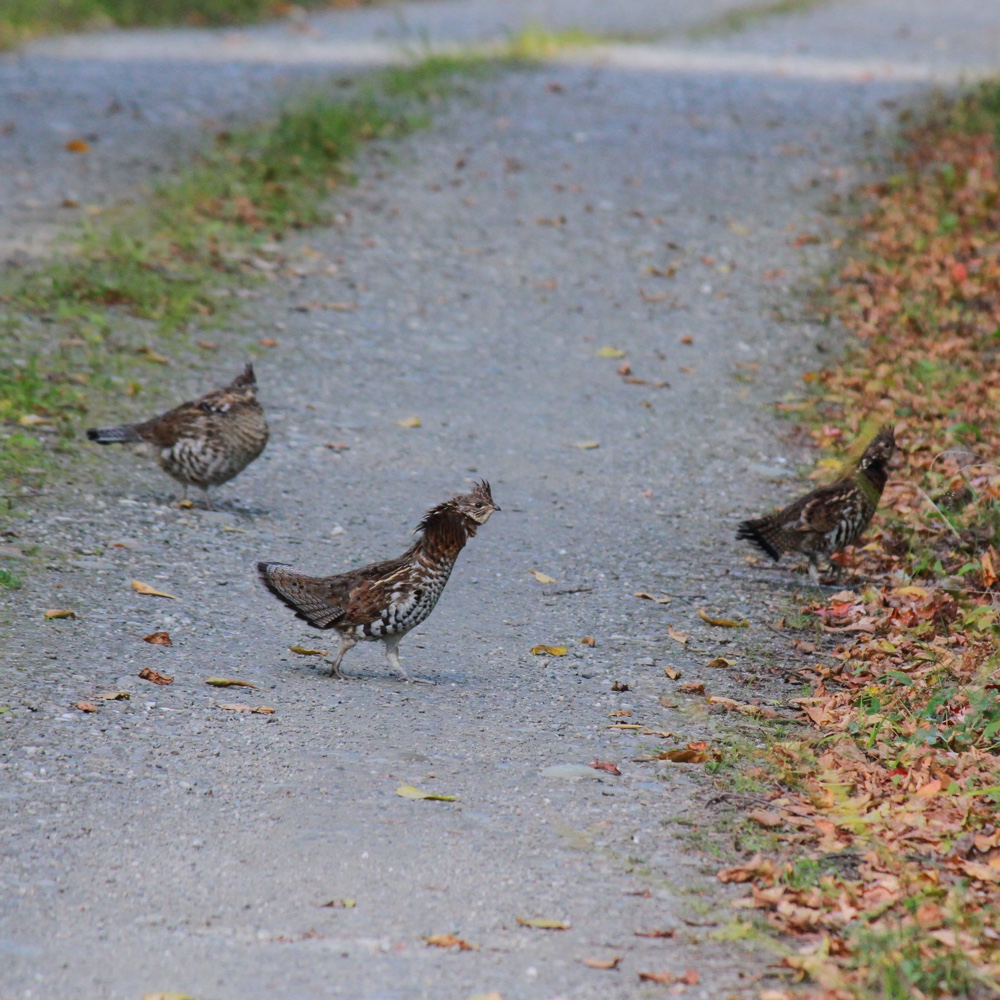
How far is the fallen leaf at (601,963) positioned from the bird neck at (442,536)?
2738mm

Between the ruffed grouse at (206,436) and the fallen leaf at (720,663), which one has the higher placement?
the ruffed grouse at (206,436)

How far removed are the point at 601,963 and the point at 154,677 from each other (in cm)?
282

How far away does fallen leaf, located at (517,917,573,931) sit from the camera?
4684 mm

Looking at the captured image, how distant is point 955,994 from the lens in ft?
13.9

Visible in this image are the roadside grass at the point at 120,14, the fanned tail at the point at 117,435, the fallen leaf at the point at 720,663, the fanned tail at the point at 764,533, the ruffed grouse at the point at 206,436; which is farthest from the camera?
the roadside grass at the point at 120,14

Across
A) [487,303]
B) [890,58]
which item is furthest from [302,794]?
[890,58]

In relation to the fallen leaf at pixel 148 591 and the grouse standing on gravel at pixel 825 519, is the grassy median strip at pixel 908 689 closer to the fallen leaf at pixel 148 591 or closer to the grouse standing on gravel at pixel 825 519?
the grouse standing on gravel at pixel 825 519

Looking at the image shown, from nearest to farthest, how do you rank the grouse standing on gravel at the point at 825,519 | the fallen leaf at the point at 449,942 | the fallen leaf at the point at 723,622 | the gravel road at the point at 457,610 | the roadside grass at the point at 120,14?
the fallen leaf at the point at 449,942
the gravel road at the point at 457,610
the fallen leaf at the point at 723,622
the grouse standing on gravel at the point at 825,519
the roadside grass at the point at 120,14

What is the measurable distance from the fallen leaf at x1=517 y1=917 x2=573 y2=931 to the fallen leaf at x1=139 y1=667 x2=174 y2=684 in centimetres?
241

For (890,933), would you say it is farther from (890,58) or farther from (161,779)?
(890,58)

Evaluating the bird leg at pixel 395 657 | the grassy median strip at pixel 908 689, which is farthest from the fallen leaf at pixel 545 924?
the bird leg at pixel 395 657

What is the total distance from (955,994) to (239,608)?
437cm

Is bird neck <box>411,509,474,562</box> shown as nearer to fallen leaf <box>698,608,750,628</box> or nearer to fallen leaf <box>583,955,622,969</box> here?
fallen leaf <box>698,608,750,628</box>

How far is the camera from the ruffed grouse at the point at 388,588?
22.2 ft
